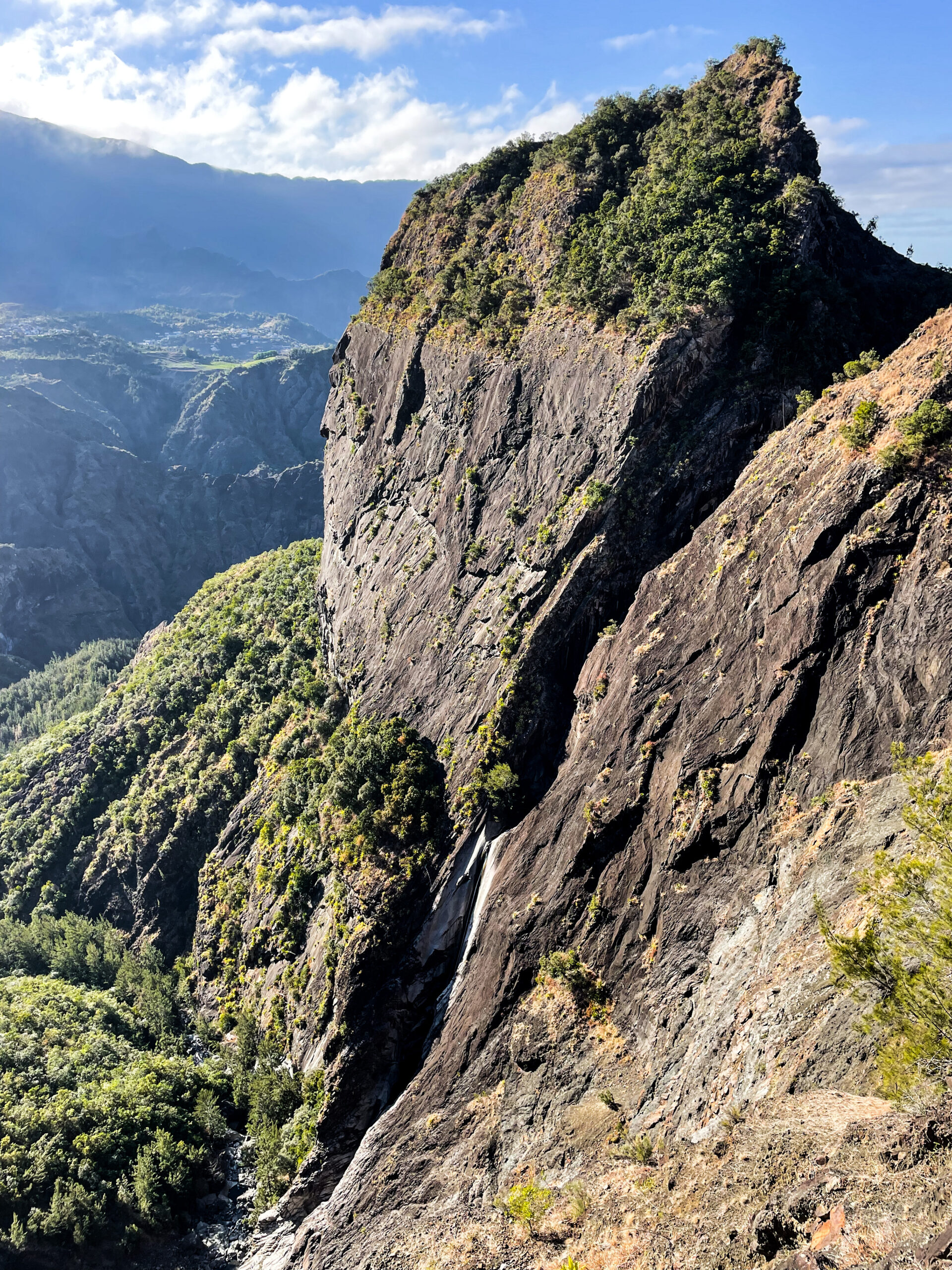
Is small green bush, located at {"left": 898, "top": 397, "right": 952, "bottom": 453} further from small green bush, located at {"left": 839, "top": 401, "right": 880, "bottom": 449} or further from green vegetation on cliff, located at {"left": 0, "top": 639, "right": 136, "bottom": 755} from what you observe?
green vegetation on cliff, located at {"left": 0, "top": 639, "right": 136, "bottom": 755}

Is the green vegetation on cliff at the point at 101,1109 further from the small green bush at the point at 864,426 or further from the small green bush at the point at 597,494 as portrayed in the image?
the small green bush at the point at 864,426

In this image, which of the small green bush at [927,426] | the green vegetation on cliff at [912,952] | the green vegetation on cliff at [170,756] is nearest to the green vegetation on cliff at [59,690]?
the green vegetation on cliff at [170,756]

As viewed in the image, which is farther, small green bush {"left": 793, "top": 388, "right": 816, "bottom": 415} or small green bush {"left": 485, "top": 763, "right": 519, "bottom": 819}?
small green bush {"left": 485, "top": 763, "right": 519, "bottom": 819}

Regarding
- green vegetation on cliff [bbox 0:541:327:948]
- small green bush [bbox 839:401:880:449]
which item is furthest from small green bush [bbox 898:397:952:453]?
green vegetation on cliff [bbox 0:541:327:948]

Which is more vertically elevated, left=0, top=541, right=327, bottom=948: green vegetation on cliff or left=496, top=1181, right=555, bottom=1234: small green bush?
left=0, top=541, right=327, bottom=948: green vegetation on cliff

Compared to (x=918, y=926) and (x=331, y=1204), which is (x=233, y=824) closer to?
(x=331, y=1204)

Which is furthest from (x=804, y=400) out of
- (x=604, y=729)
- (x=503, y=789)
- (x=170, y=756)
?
(x=170, y=756)

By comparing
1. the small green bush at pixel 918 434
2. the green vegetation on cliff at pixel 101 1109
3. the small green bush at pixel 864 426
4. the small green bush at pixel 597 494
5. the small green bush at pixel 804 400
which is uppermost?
the small green bush at pixel 804 400
